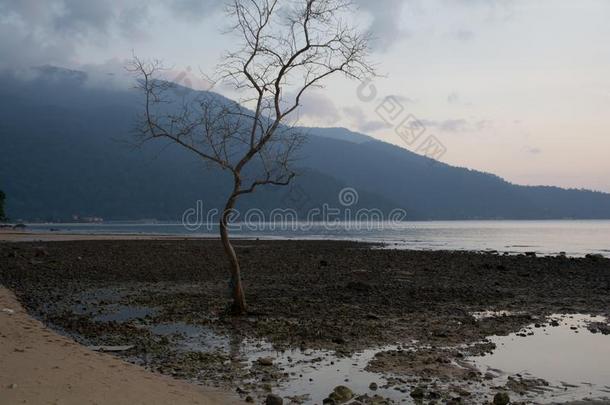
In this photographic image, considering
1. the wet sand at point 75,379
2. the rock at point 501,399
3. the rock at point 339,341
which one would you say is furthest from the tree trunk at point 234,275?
the rock at point 501,399

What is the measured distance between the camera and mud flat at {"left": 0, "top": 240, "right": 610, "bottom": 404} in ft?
28.6

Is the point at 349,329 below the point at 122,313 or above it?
above

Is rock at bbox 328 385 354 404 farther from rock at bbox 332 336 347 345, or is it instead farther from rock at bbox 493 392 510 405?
rock at bbox 332 336 347 345

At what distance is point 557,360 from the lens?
10414mm

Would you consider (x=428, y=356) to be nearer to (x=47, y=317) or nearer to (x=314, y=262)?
(x=47, y=317)

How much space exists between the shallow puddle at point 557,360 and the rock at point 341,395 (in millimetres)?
2632

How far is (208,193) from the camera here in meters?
190

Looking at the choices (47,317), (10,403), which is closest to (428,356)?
(10,403)

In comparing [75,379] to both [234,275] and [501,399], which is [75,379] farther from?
[234,275]

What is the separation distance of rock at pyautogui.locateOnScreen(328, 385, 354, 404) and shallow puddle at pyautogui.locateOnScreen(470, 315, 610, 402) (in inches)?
104

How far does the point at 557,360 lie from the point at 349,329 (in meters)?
4.23

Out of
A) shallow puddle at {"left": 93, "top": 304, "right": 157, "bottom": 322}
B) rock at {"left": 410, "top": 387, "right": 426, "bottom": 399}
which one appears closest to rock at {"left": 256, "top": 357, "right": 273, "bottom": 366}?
rock at {"left": 410, "top": 387, "right": 426, "bottom": 399}

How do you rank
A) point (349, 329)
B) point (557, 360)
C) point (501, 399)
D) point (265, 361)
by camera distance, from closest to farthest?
point (501, 399) → point (265, 361) → point (557, 360) → point (349, 329)

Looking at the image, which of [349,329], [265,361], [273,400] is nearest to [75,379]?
[273,400]
